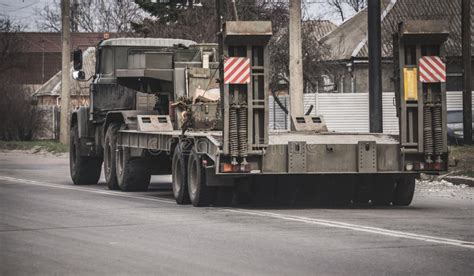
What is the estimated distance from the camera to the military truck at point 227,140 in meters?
15.9

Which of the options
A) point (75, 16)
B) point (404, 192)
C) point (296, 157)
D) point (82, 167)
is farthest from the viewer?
→ point (75, 16)

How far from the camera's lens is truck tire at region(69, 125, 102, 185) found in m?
24.5

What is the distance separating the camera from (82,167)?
80.3 feet

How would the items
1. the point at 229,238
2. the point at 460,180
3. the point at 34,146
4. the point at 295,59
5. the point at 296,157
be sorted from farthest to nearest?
the point at 34,146, the point at 295,59, the point at 460,180, the point at 296,157, the point at 229,238

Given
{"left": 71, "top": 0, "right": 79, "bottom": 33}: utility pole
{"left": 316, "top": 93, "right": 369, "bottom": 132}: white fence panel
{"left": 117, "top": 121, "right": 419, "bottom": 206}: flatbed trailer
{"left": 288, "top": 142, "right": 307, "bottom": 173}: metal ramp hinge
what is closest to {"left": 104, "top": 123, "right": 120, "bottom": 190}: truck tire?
{"left": 117, "top": 121, "right": 419, "bottom": 206}: flatbed trailer

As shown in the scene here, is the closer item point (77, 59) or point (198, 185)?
point (198, 185)

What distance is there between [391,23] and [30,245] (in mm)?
39573

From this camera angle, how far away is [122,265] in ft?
33.5

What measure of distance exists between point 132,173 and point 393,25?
29.8m

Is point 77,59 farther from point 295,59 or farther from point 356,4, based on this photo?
point 356,4

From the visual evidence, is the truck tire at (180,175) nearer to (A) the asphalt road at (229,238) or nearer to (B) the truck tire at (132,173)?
(A) the asphalt road at (229,238)

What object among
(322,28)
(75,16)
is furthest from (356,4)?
(75,16)

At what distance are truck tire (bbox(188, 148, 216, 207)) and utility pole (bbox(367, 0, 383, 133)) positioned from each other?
9.04m

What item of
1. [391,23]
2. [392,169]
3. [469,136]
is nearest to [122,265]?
[392,169]
